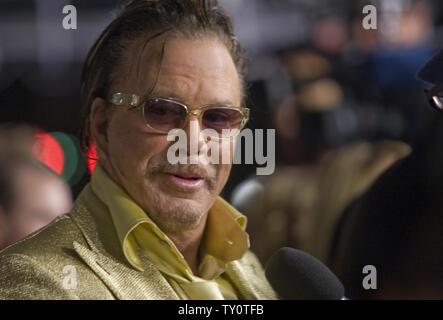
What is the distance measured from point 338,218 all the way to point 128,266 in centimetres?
105

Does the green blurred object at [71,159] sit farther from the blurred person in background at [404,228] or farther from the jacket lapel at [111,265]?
the blurred person in background at [404,228]

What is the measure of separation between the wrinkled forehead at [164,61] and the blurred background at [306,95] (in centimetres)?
24

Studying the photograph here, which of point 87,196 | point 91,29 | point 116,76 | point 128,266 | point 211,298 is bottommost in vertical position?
point 211,298

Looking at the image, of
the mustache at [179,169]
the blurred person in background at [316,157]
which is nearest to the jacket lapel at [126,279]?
the mustache at [179,169]

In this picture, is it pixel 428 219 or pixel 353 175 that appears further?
pixel 353 175

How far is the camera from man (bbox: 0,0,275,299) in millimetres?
1588

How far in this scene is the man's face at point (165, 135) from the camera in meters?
1.65

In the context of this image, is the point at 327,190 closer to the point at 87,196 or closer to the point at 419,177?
the point at 419,177

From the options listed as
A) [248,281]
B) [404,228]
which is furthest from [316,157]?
[248,281]

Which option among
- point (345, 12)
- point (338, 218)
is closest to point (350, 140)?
point (338, 218)

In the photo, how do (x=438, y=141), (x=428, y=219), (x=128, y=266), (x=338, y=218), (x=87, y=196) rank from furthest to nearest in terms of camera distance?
(x=338, y=218)
(x=438, y=141)
(x=428, y=219)
(x=87, y=196)
(x=128, y=266)

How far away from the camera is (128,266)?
1.61 metres

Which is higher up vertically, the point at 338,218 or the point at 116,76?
the point at 116,76

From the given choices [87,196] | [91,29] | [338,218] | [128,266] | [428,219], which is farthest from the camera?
[338,218]
